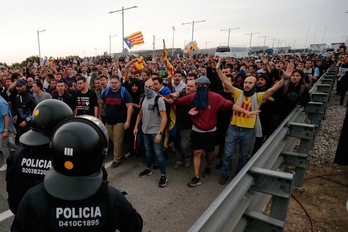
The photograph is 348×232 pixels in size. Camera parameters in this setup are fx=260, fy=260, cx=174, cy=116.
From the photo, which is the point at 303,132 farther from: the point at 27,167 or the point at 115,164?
the point at 115,164

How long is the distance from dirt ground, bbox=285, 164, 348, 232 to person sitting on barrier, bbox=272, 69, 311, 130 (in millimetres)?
1215

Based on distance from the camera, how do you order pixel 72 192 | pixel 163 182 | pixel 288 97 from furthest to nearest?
pixel 288 97, pixel 163 182, pixel 72 192

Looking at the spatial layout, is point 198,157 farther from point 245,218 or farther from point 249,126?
point 245,218

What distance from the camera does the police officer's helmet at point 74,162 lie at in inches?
53.2

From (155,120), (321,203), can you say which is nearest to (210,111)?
(155,120)

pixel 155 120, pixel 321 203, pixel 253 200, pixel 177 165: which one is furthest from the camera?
pixel 177 165

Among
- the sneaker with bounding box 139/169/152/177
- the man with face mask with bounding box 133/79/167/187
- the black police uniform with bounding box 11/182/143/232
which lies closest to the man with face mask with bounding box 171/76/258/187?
the man with face mask with bounding box 133/79/167/187

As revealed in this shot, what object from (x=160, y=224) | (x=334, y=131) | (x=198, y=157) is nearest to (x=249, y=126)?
(x=198, y=157)

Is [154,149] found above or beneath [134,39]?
beneath

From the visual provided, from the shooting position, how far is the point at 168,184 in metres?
4.88

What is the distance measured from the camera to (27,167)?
2191 mm

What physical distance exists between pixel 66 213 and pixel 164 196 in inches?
127

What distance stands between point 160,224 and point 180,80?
397cm

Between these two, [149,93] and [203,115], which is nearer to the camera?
[203,115]
